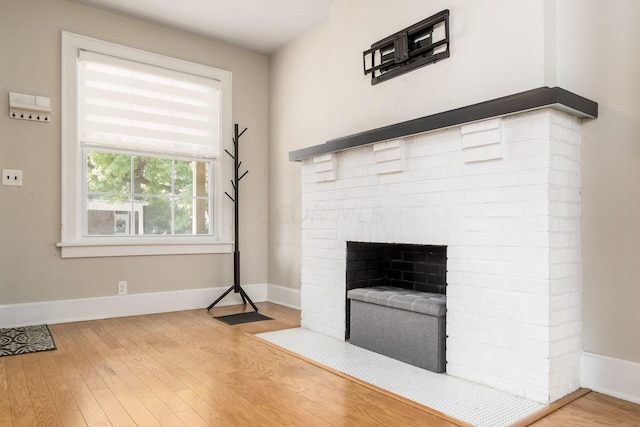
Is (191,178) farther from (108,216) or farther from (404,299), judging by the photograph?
(404,299)

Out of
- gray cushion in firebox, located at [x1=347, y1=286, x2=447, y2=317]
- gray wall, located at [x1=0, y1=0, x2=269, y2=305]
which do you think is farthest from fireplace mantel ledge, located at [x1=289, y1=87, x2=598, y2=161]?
gray wall, located at [x1=0, y1=0, x2=269, y2=305]

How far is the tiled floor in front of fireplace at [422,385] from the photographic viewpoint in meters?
1.90

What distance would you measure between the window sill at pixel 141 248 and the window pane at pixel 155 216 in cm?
11

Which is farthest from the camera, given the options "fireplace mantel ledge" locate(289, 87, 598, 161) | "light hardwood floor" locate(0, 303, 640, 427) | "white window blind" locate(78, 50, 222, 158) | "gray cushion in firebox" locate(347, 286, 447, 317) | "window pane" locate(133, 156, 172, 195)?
"window pane" locate(133, 156, 172, 195)

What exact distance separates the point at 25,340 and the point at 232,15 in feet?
9.83

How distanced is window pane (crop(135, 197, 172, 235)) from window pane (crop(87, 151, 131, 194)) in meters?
0.20

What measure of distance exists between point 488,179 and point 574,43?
0.79 m

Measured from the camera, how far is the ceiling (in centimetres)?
369

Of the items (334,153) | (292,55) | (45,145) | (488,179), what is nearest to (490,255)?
(488,179)

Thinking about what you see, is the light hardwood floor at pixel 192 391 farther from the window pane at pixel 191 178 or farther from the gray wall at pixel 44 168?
the window pane at pixel 191 178

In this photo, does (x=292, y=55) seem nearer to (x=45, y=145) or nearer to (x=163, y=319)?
(x=45, y=145)

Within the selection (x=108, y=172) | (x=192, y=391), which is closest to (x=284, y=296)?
(x=108, y=172)

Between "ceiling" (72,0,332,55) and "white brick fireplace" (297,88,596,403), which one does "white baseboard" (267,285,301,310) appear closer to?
"white brick fireplace" (297,88,596,403)

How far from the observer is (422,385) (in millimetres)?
2230
